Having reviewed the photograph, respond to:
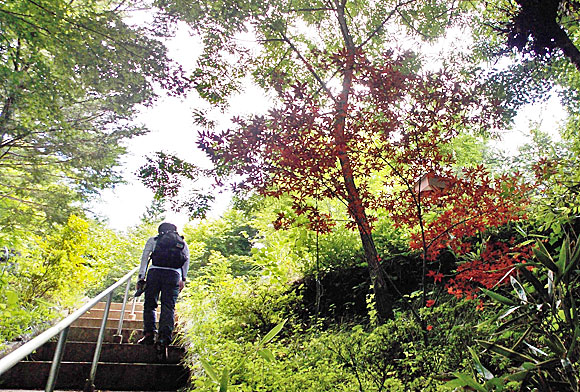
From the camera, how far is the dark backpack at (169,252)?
12.8ft

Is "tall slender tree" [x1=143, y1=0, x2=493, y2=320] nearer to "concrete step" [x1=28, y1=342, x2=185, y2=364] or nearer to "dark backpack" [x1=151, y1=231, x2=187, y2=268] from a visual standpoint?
"dark backpack" [x1=151, y1=231, x2=187, y2=268]

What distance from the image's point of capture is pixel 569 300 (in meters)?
1.27

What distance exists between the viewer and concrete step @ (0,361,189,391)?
2805 mm

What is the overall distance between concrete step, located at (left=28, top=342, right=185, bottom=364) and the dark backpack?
2.91 ft

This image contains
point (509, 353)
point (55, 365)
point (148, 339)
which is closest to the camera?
point (509, 353)

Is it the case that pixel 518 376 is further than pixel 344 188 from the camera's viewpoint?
No

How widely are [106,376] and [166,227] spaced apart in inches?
66.1

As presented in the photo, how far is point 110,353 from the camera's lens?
11.4 ft

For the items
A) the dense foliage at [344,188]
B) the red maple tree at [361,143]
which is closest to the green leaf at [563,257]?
the dense foliage at [344,188]

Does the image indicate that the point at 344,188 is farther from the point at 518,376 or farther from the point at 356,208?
the point at 518,376

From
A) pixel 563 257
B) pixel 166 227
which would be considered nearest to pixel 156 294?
pixel 166 227

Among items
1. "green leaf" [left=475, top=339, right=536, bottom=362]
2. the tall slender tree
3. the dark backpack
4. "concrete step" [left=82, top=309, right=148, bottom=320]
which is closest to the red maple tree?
the tall slender tree

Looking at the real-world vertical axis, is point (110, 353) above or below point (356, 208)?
below

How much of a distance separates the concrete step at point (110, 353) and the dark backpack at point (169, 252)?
0.89 metres
